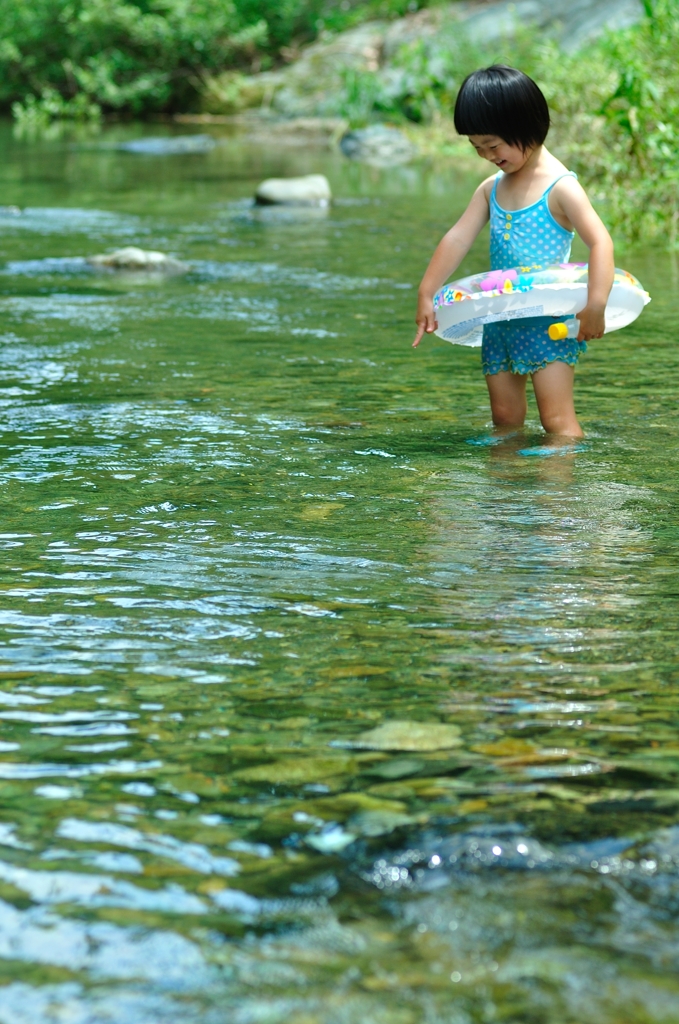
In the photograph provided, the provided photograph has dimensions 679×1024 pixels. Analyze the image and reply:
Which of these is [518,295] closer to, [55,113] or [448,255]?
[448,255]

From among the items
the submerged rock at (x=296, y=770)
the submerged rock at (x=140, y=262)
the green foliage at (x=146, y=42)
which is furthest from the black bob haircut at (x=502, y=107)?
the green foliage at (x=146, y=42)

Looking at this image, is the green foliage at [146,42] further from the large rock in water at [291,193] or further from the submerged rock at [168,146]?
the large rock in water at [291,193]

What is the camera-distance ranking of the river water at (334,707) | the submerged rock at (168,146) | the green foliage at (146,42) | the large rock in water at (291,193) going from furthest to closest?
the green foliage at (146,42)
the submerged rock at (168,146)
the large rock in water at (291,193)
the river water at (334,707)

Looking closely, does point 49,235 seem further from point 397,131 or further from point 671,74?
point 397,131

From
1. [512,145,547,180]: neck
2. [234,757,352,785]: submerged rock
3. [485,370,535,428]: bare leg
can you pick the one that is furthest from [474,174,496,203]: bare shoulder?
[234,757,352,785]: submerged rock

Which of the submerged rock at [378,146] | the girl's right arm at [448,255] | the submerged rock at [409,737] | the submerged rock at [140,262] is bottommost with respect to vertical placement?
the submerged rock at [409,737]

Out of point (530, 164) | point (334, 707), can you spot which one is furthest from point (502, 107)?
point (334, 707)

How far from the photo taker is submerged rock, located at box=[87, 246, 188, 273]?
29.7 feet

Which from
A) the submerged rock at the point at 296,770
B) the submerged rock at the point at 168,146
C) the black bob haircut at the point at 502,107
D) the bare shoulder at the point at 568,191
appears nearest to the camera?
the submerged rock at the point at 296,770

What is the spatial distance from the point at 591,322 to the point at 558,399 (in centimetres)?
36

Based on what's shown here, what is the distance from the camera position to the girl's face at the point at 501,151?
436 cm

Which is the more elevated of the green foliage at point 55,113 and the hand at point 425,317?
the green foliage at point 55,113

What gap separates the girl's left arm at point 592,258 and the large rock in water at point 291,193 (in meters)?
8.76

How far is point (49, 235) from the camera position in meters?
10.8
